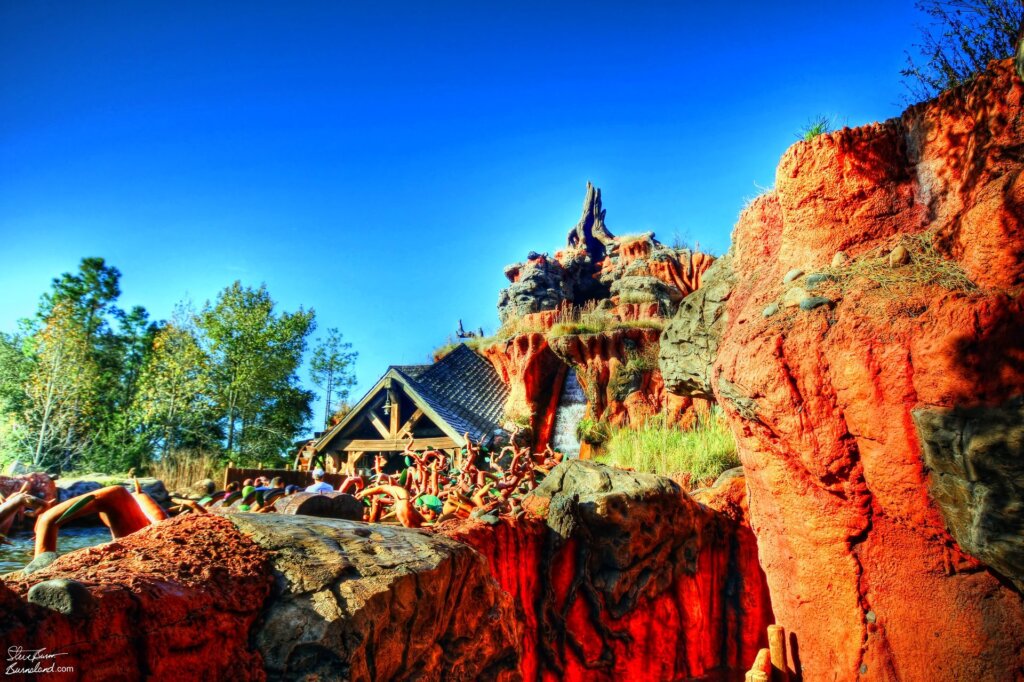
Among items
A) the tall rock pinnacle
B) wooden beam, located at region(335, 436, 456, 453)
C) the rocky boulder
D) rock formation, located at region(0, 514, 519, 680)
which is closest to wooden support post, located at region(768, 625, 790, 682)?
the rocky boulder

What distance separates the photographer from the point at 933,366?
4.43m

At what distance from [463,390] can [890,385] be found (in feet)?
40.1

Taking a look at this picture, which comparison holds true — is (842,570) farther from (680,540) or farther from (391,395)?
(391,395)

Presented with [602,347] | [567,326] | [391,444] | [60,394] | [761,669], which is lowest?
[761,669]

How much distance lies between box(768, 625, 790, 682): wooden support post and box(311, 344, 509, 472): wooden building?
764 centimetres

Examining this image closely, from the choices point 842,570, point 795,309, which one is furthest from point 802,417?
point 842,570

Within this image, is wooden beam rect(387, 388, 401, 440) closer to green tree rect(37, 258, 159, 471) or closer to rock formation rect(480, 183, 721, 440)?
rock formation rect(480, 183, 721, 440)

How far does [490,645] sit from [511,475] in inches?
208

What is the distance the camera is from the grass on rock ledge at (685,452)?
9695 mm

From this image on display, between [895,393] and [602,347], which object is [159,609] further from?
[602,347]

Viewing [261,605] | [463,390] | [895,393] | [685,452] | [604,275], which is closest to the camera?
[261,605]

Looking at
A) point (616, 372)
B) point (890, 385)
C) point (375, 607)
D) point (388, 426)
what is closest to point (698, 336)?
point (890, 385)

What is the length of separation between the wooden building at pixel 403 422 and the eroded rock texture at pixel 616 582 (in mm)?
6181

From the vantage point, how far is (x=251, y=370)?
18812 millimetres
